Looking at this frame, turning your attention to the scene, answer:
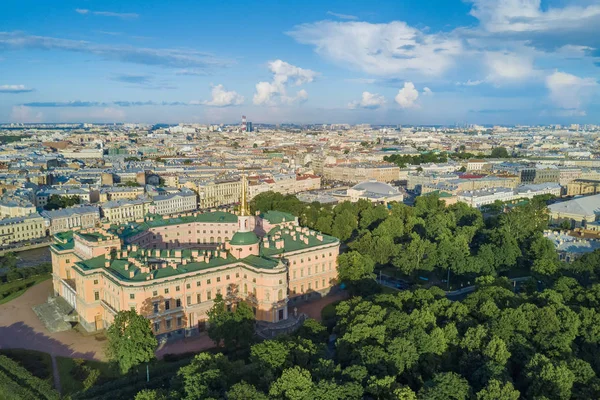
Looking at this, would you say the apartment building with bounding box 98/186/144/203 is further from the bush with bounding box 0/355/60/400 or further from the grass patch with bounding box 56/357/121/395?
the bush with bounding box 0/355/60/400

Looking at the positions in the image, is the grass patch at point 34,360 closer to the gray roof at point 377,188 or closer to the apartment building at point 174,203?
the apartment building at point 174,203

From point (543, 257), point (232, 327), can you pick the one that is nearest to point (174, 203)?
point (232, 327)

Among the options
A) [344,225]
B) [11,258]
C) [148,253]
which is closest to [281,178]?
[344,225]

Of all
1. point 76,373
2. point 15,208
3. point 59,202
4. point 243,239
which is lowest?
point 76,373

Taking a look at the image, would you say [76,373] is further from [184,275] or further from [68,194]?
[68,194]

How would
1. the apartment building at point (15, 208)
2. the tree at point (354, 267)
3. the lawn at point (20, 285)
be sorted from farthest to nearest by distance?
the apartment building at point (15, 208), the lawn at point (20, 285), the tree at point (354, 267)

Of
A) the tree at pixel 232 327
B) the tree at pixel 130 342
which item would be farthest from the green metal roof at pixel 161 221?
the tree at pixel 232 327

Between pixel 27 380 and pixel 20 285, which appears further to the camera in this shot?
pixel 20 285

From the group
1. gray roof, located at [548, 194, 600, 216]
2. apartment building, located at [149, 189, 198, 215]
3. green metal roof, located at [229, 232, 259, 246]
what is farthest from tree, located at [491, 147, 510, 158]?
green metal roof, located at [229, 232, 259, 246]
